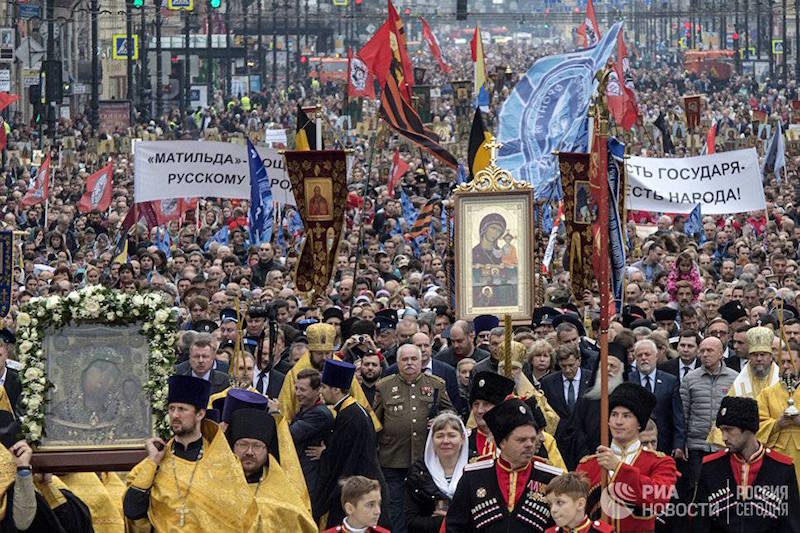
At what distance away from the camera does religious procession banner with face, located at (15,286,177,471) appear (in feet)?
33.7

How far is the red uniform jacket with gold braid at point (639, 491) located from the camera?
32.8 ft

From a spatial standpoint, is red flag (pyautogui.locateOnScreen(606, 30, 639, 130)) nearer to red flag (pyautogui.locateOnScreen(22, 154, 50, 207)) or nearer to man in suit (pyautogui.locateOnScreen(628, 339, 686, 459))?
red flag (pyautogui.locateOnScreen(22, 154, 50, 207))

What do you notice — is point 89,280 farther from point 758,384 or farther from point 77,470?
point 77,470

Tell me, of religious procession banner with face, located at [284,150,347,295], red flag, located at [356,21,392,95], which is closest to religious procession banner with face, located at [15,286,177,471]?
religious procession banner with face, located at [284,150,347,295]

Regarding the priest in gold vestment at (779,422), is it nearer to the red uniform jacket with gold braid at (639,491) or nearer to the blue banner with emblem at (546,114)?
the red uniform jacket with gold braid at (639,491)

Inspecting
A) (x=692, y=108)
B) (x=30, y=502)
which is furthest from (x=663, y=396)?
(x=692, y=108)

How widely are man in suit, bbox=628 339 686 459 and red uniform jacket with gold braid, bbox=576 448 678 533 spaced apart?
144 inches

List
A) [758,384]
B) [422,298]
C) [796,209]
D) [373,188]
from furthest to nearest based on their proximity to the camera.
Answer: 1. [373,188]
2. [796,209]
3. [422,298]
4. [758,384]

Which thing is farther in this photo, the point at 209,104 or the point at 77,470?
the point at 209,104

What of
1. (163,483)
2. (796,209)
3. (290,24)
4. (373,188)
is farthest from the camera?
(290,24)

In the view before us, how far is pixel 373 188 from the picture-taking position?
37375mm

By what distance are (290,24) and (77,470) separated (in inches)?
4248

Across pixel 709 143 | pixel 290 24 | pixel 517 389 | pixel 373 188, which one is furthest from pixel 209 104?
pixel 517 389

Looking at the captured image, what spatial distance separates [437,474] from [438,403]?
2347 mm
